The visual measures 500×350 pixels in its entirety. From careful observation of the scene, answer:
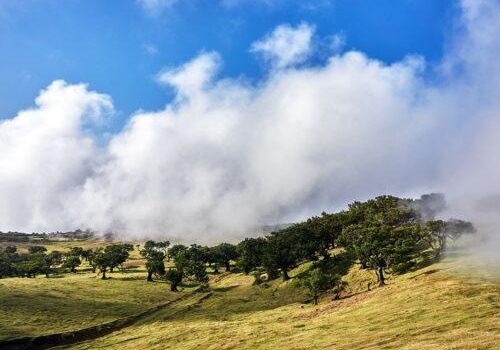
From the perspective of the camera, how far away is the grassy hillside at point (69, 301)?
299 feet

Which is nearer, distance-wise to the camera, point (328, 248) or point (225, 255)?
point (328, 248)

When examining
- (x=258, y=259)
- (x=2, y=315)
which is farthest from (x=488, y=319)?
(x=258, y=259)

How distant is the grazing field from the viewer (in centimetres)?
9094

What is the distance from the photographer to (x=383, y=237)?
10975 cm

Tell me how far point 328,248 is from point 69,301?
8622cm

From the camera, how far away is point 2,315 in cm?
9488

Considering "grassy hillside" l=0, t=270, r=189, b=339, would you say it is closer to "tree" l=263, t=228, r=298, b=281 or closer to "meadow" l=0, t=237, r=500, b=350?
"meadow" l=0, t=237, r=500, b=350

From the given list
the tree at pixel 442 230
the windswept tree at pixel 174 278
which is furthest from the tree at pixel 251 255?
the tree at pixel 442 230

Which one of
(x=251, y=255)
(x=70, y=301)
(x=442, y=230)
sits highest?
(x=442, y=230)

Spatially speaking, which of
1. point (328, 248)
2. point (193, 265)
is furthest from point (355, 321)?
point (328, 248)

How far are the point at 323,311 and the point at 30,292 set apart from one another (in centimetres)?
8099

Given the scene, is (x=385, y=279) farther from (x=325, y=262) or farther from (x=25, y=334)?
(x=25, y=334)

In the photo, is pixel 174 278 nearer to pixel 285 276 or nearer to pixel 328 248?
pixel 285 276

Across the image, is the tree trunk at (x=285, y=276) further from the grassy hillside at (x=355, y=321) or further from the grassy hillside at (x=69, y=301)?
the grassy hillside at (x=69, y=301)
